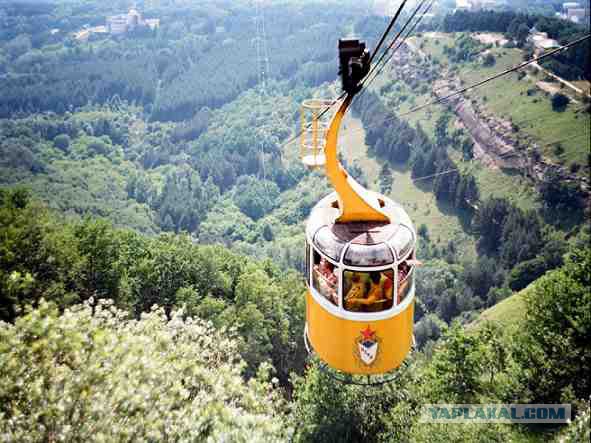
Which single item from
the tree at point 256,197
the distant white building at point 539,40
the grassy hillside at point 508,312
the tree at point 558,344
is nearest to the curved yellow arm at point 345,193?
the tree at point 558,344

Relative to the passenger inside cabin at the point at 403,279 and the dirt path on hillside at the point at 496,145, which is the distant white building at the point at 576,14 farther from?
the passenger inside cabin at the point at 403,279

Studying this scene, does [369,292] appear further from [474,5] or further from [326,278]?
[474,5]

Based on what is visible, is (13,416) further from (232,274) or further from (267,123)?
(267,123)

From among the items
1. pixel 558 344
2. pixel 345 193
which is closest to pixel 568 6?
pixel 558 344

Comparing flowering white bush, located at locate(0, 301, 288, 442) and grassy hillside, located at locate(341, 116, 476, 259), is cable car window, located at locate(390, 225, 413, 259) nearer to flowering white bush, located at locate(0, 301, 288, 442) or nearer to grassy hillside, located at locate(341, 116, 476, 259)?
flowering white bush, located at locate(0, 301, 288, 442)

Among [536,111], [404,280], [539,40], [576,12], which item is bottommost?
[536,111]

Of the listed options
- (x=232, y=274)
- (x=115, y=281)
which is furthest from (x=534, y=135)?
(x=115, y=281)

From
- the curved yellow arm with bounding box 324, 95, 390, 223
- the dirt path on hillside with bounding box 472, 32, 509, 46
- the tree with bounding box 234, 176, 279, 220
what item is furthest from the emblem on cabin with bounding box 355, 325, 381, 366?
the dirt path on hillside with bounding box 472, 32, 509, 46
